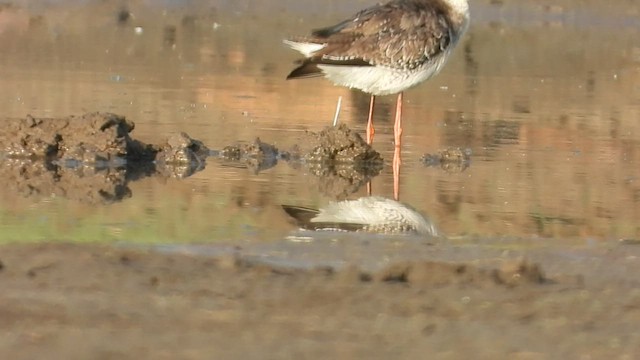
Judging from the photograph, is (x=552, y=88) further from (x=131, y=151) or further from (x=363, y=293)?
(x=363, y=293)

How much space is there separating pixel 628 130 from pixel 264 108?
12.6ft

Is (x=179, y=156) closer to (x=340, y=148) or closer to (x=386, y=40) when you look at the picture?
(x=340, y=148)

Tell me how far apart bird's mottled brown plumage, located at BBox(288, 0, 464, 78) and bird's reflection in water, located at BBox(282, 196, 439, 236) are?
2375mm

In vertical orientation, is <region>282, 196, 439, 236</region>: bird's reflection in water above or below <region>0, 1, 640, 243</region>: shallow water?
below

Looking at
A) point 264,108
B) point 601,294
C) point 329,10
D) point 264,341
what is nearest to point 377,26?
point 264,108

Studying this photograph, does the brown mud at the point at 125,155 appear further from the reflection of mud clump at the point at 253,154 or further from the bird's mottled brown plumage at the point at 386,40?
the bird's mottled brown plumage at the point at 386,40

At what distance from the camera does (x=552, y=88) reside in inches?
707

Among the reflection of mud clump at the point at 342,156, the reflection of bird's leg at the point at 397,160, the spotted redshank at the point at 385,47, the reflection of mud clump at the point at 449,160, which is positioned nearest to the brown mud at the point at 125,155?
the reflection of mud clump at the point at 342,156

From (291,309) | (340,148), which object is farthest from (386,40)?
(291,309)

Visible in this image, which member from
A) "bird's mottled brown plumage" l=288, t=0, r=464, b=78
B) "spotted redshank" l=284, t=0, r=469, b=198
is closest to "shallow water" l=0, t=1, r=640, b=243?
"spotted redshank" l=284, t=0, r=469, b=198

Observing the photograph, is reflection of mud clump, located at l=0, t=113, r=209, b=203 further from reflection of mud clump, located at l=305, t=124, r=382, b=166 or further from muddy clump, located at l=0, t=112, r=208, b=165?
reflection of mud clump, located at l=305, t=124, r=382, b=166

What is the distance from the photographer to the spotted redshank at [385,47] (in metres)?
11.5

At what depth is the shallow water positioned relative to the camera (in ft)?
28.7

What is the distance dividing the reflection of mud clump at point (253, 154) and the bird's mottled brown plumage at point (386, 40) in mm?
654
